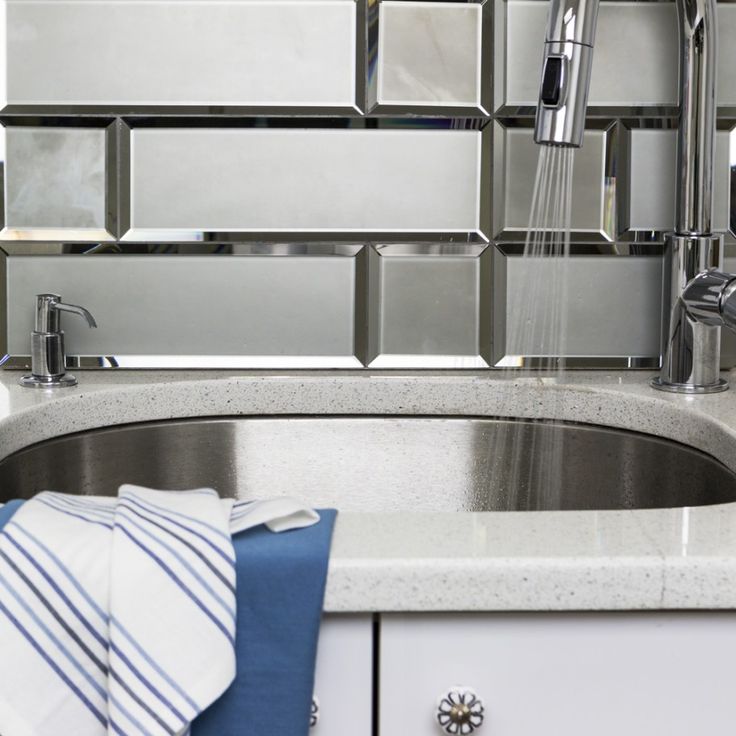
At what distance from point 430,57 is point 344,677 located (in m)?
0.77

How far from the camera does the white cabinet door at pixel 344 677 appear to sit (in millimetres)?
588

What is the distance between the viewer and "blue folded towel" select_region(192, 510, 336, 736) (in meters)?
0.57

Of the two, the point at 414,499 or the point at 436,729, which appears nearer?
the point at 436,729

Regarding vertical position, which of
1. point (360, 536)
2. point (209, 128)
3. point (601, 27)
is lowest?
point (360, 536)

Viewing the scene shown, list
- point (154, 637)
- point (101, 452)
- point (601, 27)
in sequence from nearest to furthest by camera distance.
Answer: point (154, 637) → point (101, 452) → point (601, 27)

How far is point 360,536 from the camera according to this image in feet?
2.00

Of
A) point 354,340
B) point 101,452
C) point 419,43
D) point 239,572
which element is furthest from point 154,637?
point 419,43

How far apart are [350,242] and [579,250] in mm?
256

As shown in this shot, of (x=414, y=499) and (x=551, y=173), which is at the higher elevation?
(x=551, y=173)

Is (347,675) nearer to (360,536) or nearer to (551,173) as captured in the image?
(360,536)

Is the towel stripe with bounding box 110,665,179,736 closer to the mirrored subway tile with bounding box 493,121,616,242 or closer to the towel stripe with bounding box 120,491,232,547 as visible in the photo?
the towel stripe with bounding box 120,491,232,547

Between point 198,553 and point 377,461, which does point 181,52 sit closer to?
point 377,461

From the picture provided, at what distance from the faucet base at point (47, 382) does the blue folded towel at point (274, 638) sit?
583mm

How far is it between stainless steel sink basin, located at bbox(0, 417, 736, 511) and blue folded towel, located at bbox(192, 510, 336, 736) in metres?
0.53
